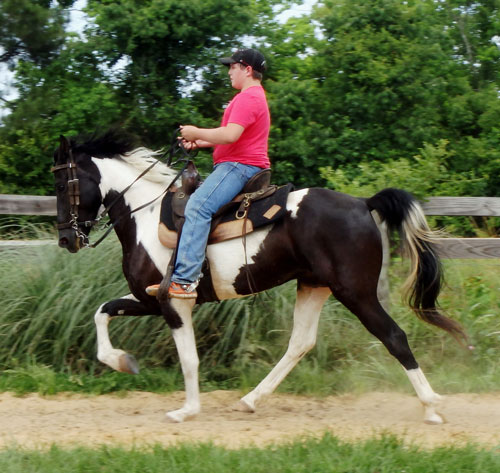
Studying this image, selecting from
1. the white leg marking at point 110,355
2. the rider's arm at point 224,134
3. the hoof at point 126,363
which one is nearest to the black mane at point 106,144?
the rider's arm at point 224,134

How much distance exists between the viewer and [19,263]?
24.0ft

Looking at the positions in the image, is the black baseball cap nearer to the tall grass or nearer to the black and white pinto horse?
the black and white pinto horse

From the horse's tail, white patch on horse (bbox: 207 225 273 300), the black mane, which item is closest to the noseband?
the black mane

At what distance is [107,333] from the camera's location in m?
5.72

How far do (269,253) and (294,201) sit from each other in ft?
1.43

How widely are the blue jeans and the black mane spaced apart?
91cm

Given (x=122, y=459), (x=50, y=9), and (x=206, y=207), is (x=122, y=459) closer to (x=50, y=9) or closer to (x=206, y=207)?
(x=206, y=207)

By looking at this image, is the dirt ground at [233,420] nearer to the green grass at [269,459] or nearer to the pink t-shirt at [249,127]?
the green grass at [269,459]

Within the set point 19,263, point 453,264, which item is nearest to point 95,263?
point 19,263

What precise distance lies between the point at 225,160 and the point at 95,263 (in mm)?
2116

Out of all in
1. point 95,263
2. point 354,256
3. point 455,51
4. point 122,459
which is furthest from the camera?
point 455,51

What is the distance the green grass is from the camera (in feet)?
13.5

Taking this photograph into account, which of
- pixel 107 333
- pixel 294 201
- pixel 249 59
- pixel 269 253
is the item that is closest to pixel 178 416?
pixel 107 333

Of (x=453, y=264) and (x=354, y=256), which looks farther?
(x=453, y=264)
